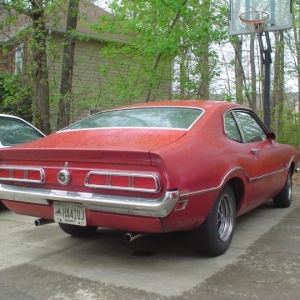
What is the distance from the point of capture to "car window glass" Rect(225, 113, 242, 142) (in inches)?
181

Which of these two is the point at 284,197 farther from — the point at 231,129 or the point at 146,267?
the point at 146,267

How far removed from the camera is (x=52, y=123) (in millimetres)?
12508

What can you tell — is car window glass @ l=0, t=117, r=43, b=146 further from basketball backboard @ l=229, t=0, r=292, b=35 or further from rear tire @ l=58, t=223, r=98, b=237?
basketball backboard @ l=229, t=0, r=292, b=35

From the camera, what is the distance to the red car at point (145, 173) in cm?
343

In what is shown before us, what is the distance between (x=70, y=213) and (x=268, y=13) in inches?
280

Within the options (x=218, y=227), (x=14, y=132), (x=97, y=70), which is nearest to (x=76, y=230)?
(x=218, y=227)

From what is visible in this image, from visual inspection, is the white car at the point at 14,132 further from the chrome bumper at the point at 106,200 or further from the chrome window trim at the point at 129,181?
the chrome window trim at the point at 129,181

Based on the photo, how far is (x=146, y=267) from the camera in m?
3.89

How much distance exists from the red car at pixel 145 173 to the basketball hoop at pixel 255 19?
4905 millimetres

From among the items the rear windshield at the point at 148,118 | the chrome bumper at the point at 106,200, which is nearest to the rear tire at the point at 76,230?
the chrome bumper at the point at 106,200

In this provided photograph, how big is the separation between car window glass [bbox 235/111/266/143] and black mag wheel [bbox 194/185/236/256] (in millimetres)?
1001

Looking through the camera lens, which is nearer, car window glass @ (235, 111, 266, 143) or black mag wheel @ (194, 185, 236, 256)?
black mag wheel @ (194, 185, 236, 256)

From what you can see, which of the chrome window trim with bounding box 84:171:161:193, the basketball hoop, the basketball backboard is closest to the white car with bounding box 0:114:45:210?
the chrome window trim with bounding box 84:171:161:193

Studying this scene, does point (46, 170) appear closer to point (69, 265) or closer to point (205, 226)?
point (69, 265)
